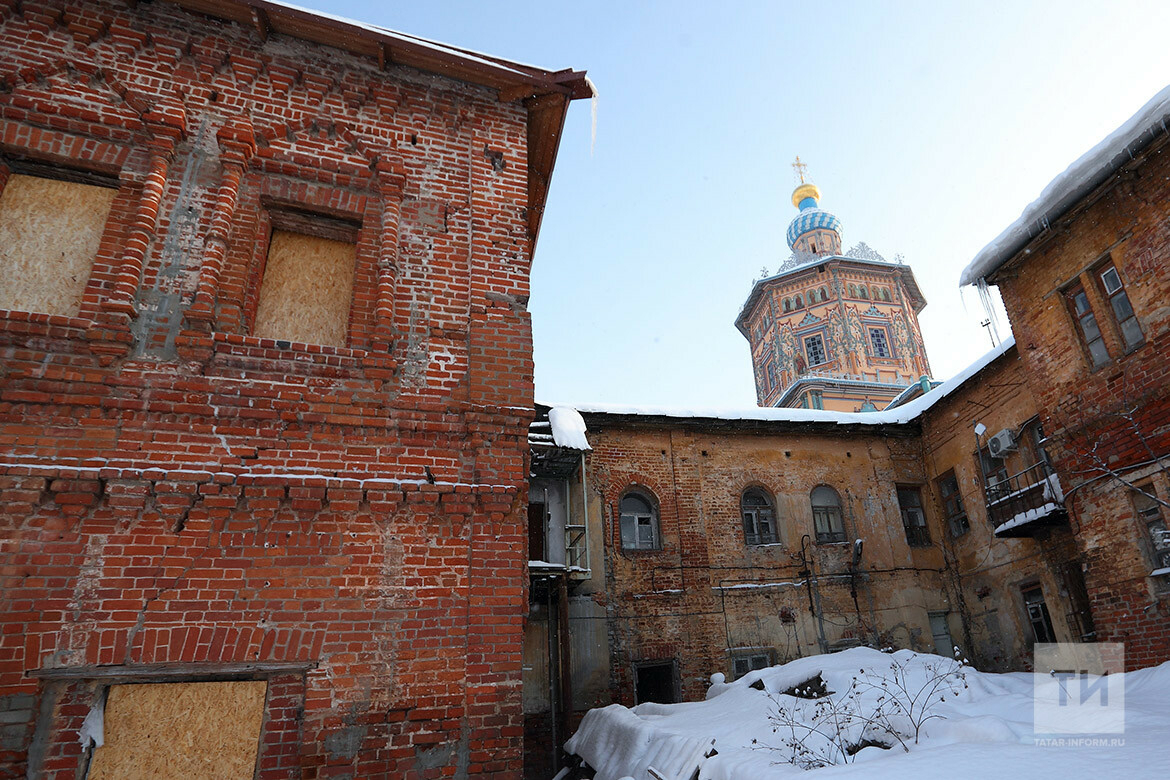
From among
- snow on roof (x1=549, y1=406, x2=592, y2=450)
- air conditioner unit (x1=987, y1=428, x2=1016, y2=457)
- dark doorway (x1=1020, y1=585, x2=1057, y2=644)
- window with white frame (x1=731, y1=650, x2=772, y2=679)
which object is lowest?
window with white frame (x1=731, y1=650, x2=772, y2=679)

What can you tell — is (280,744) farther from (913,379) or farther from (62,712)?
(913,379)

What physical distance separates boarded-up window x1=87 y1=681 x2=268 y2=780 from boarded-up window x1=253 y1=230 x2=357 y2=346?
2.59m

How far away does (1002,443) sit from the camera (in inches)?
500

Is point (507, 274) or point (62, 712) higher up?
point (507, 274)

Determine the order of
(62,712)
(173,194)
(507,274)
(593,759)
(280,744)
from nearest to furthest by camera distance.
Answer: (62,712) < (280,744) < (173,194) < (507,274) < (593,759)

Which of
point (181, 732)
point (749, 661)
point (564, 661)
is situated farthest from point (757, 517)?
point (181, 732)

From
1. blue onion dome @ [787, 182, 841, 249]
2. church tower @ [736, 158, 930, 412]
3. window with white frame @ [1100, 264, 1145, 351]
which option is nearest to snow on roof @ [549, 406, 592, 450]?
window with white frame @ [1100, 264, 1145, 351]

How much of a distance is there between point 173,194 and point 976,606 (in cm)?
1613

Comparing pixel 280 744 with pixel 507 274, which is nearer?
pixel 280 744

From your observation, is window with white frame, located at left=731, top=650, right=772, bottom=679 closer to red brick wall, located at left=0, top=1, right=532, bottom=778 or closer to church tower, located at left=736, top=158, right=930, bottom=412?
red brick wall, located at left=0, top=1, right=532, bottom=778

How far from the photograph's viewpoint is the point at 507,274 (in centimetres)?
564

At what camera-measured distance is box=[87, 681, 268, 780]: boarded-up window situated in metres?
3.85

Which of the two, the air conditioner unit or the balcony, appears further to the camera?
the air conditioner unit

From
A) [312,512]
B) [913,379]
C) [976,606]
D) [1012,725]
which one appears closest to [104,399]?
[312,512]
